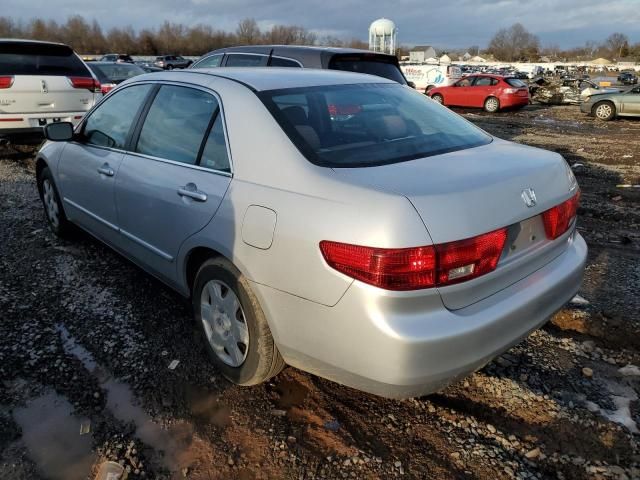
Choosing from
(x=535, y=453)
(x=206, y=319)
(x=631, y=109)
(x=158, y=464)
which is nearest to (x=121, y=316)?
(x=206, y=319)

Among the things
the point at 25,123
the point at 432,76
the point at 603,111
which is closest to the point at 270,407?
the point at 25,123

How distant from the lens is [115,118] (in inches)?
152

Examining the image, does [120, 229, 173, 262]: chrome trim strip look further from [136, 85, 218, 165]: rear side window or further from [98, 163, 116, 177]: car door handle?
[136, 85, 218, 165]: rear side window

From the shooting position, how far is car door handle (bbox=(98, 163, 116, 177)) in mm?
3631

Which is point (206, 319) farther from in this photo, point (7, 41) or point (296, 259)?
point (7, 41)

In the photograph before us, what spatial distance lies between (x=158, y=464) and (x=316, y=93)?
2129 millimetres

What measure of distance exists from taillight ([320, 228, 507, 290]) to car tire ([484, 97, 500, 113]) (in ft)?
63.6

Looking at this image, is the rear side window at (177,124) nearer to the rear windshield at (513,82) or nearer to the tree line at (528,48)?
the rear windshield at (513,82)

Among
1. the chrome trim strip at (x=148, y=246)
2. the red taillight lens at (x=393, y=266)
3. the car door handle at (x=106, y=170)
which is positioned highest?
the car door handle at (x=106, y=170)

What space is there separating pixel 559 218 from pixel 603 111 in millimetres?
17297

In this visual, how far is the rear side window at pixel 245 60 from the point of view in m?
7.45

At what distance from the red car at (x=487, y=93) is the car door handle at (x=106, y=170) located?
18.6 meters

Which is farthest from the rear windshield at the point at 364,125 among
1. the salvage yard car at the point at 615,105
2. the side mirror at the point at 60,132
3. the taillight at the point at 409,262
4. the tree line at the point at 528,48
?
the tree line at the point at 528,48

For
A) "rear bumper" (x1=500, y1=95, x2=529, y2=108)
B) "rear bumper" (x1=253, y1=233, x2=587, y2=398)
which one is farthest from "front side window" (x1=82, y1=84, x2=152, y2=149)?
"rear bumper" (x1=500, y1=95, x2=529, y2=108)
